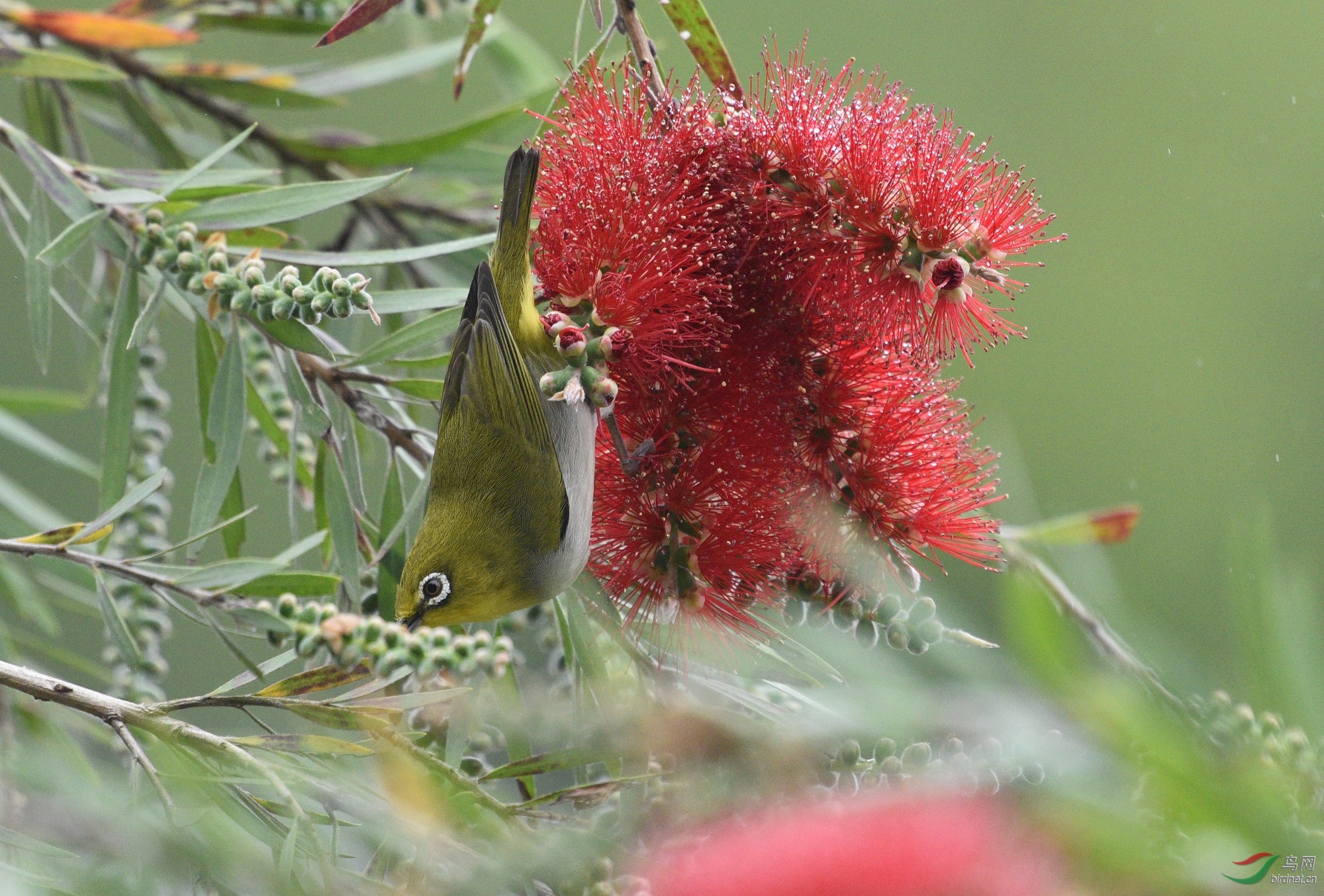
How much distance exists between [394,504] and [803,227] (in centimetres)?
43

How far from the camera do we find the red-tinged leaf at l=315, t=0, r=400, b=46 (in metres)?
0.63

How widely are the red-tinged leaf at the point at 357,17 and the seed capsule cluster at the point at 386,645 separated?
1.06 feet

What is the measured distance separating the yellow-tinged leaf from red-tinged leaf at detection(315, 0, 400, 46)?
318 mm

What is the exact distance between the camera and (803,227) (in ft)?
1.97

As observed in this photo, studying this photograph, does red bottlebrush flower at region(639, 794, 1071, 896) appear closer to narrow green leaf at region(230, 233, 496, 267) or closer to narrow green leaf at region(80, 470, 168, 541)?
narrow green leaf at region(80, 470, 168, 541)

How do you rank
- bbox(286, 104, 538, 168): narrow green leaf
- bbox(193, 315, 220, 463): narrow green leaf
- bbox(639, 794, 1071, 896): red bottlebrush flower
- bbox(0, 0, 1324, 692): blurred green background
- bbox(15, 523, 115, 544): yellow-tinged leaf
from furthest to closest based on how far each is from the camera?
1. bbox(0, 0, 1324, 692): blurred green background
2. bbox(286, 104, 538, 168): narrow green leaf
3. bbox(193, 315, 220, 463): narrow green leaf
4. bbox(15, 523, 115, 544): yellow-tinged leaf
5. bbox(639, 794, 1071, 896): red bottlebrush flower

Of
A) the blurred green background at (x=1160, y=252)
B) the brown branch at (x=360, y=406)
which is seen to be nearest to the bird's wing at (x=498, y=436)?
the brown branch at (x=360, y=406)

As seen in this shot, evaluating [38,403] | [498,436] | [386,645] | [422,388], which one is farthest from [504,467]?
[38,403]

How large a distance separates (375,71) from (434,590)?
2.74 feet

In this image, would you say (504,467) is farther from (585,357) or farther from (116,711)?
(116,711)

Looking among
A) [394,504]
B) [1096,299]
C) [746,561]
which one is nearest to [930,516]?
[746,561]

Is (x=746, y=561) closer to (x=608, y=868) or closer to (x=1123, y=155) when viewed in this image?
(x=608, y=868)

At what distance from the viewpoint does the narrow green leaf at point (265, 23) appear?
1.18 meters

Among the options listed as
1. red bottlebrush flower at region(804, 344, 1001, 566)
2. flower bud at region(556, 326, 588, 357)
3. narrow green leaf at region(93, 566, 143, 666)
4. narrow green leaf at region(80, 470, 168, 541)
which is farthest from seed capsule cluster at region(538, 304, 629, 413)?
narrow green leaf at region(93, 566, 143, 666)
